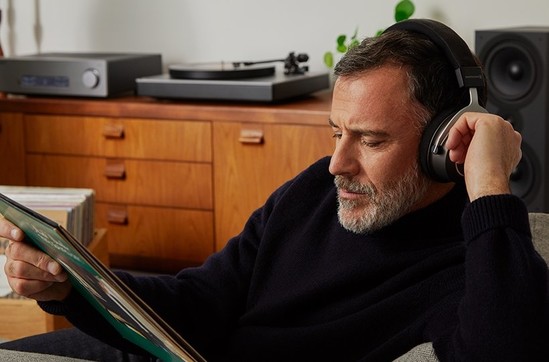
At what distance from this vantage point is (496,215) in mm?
1256

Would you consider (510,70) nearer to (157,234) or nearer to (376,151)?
(157,234)

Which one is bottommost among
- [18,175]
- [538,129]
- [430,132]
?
[18,175]

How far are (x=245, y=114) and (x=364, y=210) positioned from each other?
5.36 ft

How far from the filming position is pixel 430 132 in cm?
147

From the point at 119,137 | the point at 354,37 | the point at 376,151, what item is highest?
the point at 354,37

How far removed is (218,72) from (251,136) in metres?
0.23

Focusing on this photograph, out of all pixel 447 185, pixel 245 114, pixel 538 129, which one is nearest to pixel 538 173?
pixel 538 129

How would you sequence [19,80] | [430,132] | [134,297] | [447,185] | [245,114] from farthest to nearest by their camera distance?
[19,80]
[245,114]
[447,185]
[430,132]
[134,297]

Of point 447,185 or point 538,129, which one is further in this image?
point 538,129

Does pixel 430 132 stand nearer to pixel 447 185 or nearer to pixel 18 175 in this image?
pixel 447 185

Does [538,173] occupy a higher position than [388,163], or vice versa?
[388,163]

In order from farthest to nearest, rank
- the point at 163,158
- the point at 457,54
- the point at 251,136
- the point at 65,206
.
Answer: the point at 163,158 < the point at 251,136 < the point at 65,206 < the point at 457,54

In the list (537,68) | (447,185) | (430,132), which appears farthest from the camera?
(537,68)

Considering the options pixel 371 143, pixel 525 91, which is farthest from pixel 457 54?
pixel 525 91
